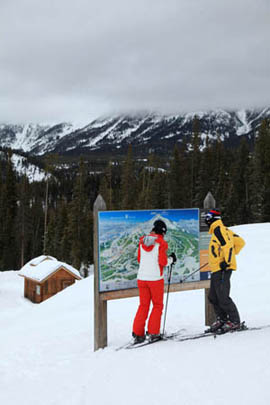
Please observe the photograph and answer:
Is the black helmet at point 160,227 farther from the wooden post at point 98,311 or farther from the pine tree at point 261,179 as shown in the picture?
the pine tree at point 261,179

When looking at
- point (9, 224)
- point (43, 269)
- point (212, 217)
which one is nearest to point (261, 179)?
point (43, 269)

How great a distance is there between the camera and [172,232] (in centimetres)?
661

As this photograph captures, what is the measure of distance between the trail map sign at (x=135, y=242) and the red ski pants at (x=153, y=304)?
40 centimetres

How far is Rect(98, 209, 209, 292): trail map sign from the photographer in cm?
612

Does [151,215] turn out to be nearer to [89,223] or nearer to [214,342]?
[214,342]

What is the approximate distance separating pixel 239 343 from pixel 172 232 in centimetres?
217

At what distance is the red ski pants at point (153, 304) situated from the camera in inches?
231

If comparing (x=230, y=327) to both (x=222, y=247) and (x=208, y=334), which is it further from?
(x=222, y=247)

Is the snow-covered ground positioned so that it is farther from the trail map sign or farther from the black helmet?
the black helmet

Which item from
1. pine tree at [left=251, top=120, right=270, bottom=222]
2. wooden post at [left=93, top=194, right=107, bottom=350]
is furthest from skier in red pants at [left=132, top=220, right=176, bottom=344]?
pine tree at [left=251, top=120, right=270, bottom=222]

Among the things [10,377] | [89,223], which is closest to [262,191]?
[89,223]

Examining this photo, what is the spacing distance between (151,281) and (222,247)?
1.29m

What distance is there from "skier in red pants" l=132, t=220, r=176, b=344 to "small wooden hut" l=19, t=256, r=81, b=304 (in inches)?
960

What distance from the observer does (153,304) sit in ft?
19.5
